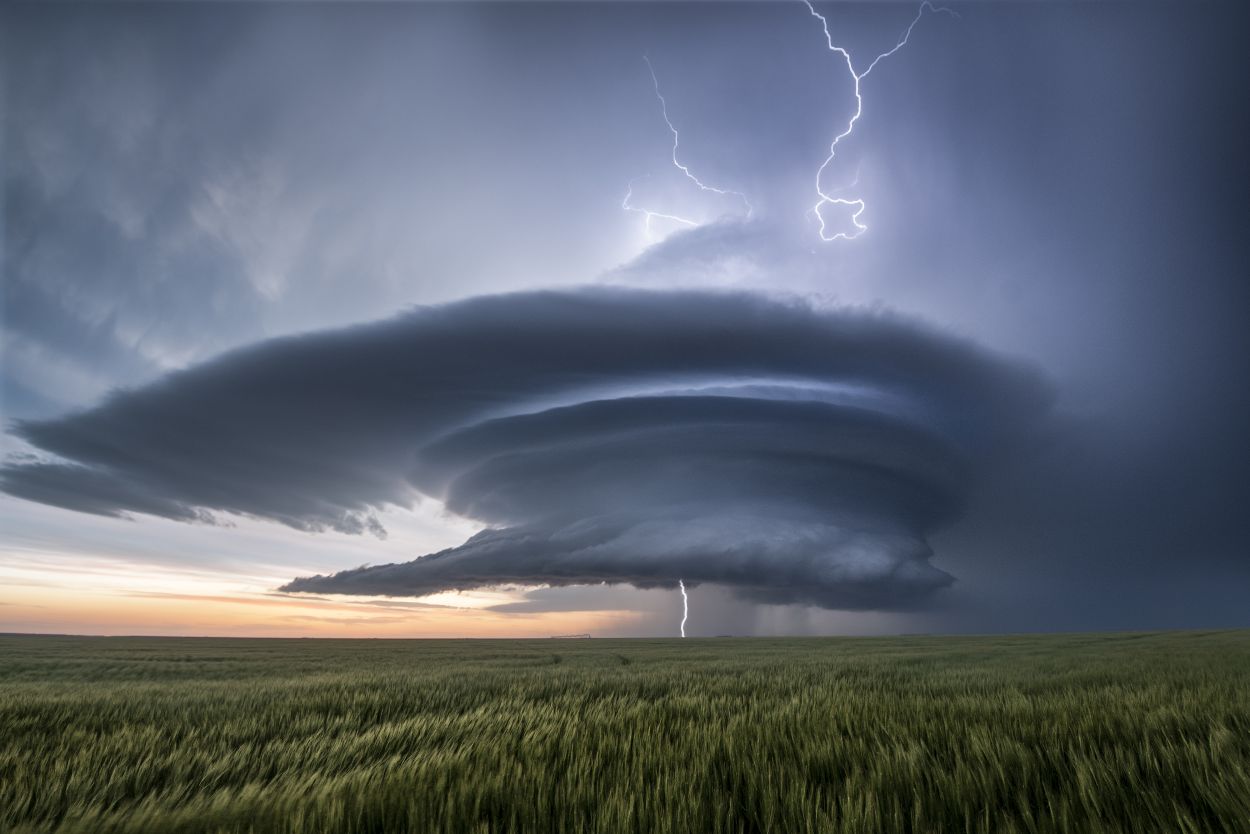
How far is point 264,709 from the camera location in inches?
282

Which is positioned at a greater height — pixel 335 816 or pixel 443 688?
pixel 335 816

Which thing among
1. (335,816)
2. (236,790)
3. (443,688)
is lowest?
(443,688)

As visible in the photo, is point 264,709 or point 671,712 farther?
point 264,709

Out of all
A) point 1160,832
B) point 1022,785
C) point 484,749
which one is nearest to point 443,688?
point 484,749

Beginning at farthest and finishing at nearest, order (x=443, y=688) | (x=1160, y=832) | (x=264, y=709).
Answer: (x=443, y=688), (x=264, y=709), (x=1160, y=832)

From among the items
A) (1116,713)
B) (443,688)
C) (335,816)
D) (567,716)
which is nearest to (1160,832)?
(335,816)

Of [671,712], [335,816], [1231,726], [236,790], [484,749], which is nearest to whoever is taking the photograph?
[335,816]

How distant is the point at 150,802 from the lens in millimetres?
2973

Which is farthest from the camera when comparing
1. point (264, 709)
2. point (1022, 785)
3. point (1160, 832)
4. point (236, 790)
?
point (264, 709)

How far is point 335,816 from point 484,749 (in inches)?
66.2

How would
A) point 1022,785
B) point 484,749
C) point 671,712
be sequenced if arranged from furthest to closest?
point 671,712
point 484,749
point 1022,785

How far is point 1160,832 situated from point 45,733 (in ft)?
25.2

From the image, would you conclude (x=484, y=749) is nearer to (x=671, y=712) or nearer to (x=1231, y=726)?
(x=671, y=712)

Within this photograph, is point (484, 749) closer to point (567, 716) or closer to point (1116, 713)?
point (567, 716)
